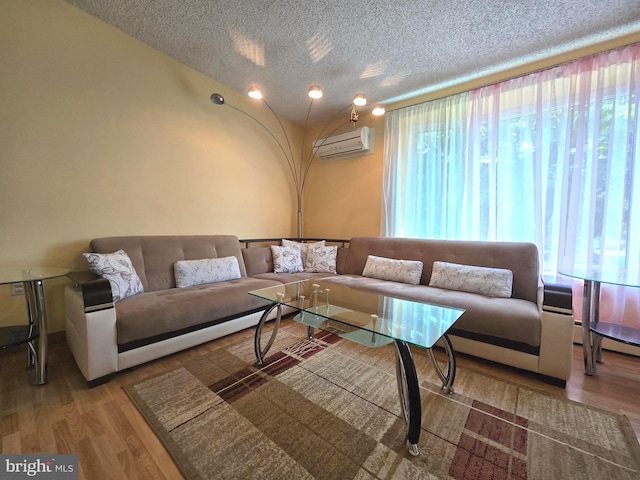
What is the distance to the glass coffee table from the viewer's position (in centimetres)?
105

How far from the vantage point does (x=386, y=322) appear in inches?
52.6

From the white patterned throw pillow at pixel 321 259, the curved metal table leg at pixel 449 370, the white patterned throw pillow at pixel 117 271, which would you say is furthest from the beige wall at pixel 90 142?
the curved metal table leg at pixel 449 370

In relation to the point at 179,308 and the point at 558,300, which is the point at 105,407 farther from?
the point at 558,300

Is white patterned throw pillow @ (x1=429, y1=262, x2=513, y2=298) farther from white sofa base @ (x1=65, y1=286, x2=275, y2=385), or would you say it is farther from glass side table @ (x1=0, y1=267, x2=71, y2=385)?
glass side table @ (x1=0, y1=267, x2=71, y2=385)

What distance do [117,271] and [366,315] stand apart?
1808mm

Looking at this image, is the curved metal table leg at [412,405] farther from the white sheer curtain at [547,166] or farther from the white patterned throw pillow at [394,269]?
the white sheer curtain at [547,166]

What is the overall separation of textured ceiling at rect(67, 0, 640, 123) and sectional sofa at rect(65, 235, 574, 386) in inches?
65.2

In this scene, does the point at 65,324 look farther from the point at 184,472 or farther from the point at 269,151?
the point at 269,151

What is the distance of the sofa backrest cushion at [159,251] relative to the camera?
206cm

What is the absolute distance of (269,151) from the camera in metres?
3.44

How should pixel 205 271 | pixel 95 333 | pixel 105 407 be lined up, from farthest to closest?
pixel 205 271, pixel 95 333, pixel 105 407

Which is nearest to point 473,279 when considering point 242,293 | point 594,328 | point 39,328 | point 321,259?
point 594,328

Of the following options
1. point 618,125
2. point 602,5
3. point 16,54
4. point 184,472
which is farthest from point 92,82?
point 618,125

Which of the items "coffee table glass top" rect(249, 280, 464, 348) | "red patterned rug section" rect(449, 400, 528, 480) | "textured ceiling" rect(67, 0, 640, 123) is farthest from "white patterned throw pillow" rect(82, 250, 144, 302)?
"red patterned rug section" rect(449, 400, 528, 480)
